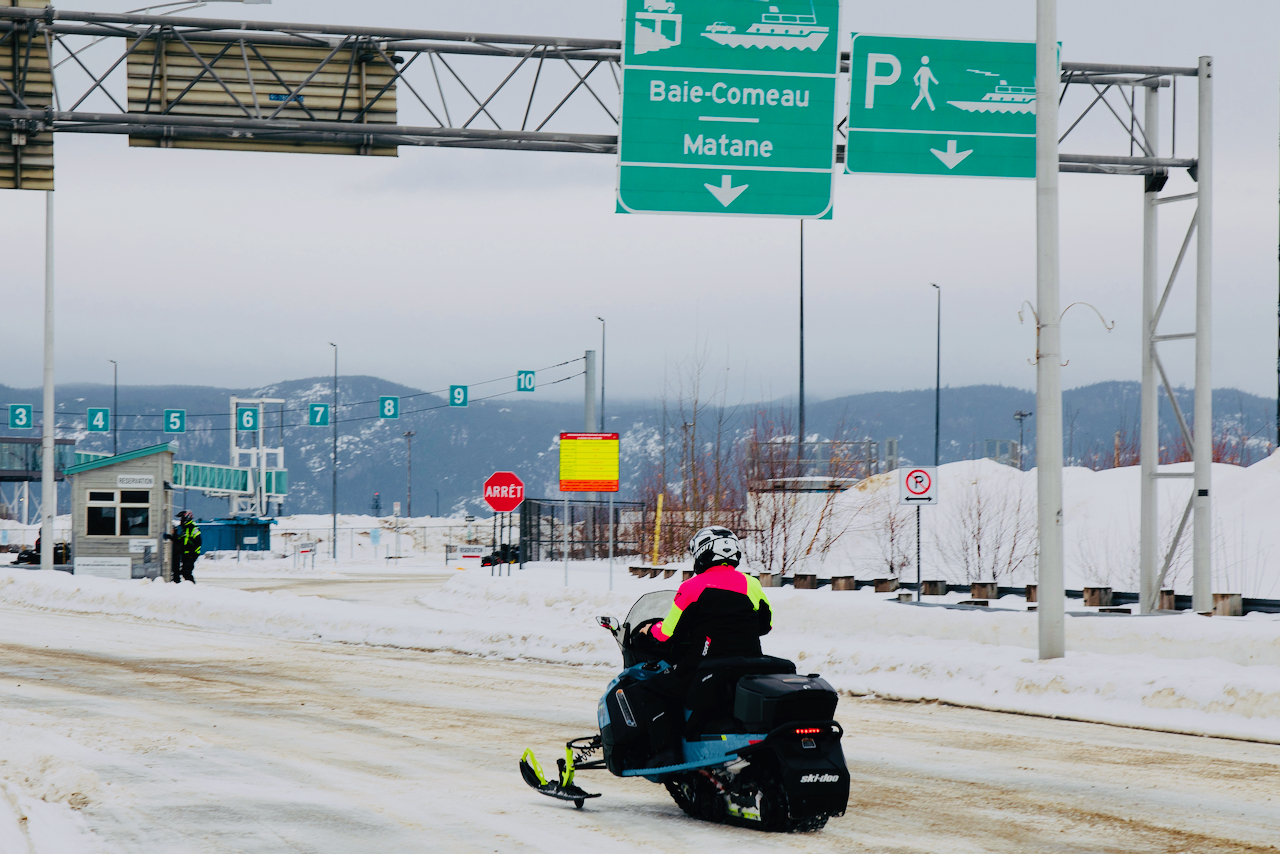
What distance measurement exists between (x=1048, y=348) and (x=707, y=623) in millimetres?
8245

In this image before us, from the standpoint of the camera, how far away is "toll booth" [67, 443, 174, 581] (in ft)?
107

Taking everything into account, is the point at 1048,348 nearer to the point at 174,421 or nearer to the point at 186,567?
the point at 186,567

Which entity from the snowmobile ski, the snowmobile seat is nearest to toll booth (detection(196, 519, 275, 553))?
the snowmobile ski

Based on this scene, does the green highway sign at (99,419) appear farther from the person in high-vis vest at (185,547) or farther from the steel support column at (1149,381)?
the steel support column at (1149,381)

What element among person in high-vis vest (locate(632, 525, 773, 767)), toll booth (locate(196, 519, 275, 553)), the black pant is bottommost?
toll booth (locate(196, 519, 275, 553))

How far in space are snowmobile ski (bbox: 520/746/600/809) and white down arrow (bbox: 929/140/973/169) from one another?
39.9 ft

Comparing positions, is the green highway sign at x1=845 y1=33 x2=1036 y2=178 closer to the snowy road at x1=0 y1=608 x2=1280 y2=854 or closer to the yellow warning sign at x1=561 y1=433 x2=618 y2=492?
the snowy road at x1=0 y1=608 x2=1280 y2=854

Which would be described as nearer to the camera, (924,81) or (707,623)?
(707,623)

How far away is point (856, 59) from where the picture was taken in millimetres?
17672

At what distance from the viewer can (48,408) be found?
111ft

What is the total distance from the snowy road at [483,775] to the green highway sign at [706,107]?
6842 mm

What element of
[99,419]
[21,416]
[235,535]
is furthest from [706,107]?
[235,535]

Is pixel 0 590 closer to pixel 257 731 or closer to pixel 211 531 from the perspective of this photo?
pixel 257 731

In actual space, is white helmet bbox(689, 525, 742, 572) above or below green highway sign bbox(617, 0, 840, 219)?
below
